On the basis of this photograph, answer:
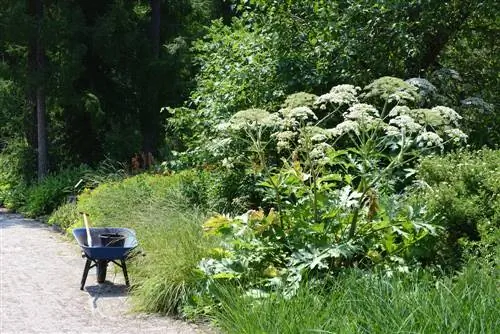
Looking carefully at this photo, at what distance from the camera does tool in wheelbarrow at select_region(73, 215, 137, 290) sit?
22.5ft

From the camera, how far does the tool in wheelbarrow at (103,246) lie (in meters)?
6.85

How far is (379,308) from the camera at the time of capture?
3828 mm

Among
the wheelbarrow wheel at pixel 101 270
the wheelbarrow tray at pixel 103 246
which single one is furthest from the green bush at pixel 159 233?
the wheelbarrow wheel at pixel 101 270

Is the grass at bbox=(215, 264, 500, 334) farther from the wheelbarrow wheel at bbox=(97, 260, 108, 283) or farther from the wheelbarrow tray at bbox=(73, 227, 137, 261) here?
the wheelbarrow wheel at bbox=(97, 260, 108, 283)

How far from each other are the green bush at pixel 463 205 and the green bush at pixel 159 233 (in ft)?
7.62

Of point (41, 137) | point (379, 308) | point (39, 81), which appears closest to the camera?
point (379, 308)

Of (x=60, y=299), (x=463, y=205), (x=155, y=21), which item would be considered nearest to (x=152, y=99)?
(x=155, y=21)

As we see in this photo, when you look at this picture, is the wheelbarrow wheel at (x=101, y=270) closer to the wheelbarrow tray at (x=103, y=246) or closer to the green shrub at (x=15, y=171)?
the wheelbarrow tray at (x=103, y=246)

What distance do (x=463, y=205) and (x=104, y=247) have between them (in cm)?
384

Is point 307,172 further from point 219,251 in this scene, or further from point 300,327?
point 300,327

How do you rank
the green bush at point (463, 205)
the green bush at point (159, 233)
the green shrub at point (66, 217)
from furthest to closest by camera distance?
the green shrub at point (66, 217) < the green bush at point (159, 233) < the green bush at point (463, 205)

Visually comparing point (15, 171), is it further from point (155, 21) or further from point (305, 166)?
point (305, 166)

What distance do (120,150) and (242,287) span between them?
1230 cm

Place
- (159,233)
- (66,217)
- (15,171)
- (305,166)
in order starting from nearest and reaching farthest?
(305,166), (159,233), (66,217), (15,171)
